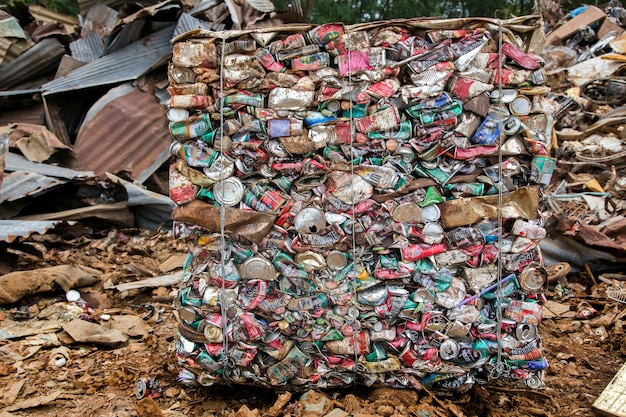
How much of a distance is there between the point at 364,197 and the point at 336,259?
34 cm

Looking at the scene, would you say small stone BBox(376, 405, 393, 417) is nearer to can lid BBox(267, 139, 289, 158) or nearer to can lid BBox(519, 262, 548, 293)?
can lid BBox(519, 262, 548, 293)

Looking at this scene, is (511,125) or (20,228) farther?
(20,228)

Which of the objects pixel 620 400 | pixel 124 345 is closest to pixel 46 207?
pixel 124 345

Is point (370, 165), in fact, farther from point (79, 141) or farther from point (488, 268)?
point (79, 141)

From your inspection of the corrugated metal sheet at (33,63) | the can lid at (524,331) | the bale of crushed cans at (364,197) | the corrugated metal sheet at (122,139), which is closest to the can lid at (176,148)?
the bale of crushed cans at (364,197)

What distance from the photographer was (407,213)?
2.73 m

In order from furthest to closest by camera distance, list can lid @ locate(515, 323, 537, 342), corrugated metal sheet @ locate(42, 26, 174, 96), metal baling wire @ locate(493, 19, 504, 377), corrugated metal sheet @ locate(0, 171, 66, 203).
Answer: corrugated metal sheet @ locate(42, 26, 174, 96), corrugated metal sheet @ locate(0, 171, 66, 203), can lid @ locate(515, 323, 537, 342), metal baling wire @ locate(493, 19, 504, 377)

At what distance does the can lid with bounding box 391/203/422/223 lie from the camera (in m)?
2.73

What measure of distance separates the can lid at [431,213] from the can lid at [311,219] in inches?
19.1

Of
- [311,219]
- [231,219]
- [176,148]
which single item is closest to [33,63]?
[176,148]

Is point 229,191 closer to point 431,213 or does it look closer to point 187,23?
point 431,213

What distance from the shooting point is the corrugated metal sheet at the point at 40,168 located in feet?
18.0

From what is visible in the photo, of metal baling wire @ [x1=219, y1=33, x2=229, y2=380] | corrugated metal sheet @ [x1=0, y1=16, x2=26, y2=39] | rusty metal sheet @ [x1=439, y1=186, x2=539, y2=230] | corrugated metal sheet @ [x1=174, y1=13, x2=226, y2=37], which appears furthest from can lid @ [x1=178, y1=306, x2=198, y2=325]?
corrugated metal sheet @ [x1=0, y1=16, x2=26, y2=39]

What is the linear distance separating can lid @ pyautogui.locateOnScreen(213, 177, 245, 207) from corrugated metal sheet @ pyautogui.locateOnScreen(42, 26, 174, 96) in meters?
3.90
